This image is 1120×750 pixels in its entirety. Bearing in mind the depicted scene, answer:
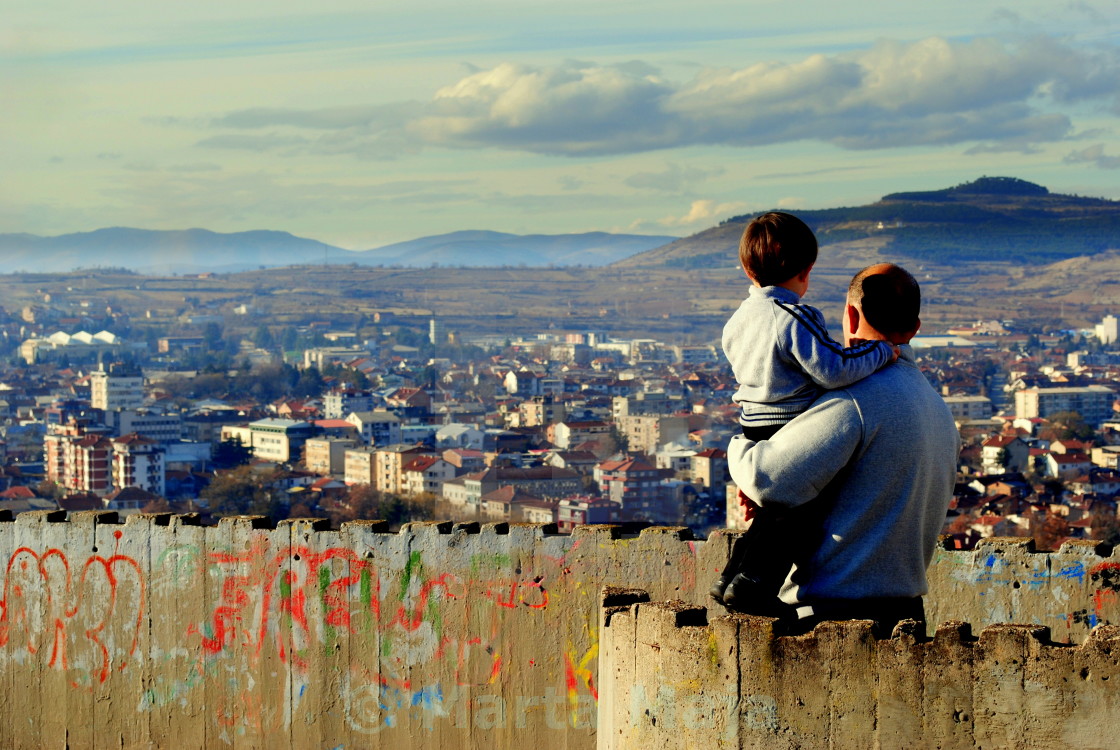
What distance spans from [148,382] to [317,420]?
17622mm

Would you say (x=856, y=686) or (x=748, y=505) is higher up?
(x=748, y=505)

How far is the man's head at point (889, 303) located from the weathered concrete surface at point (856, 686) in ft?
2.18

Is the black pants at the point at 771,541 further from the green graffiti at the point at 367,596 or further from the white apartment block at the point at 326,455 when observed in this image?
the white apartment block at the point at 326,455

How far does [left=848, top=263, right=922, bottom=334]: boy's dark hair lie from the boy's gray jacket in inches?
6.1

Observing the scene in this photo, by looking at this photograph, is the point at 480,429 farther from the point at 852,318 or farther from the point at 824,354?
the point at 824,354

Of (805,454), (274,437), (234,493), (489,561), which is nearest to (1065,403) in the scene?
(274,437)

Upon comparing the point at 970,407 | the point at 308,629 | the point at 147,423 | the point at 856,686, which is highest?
the point at 856,686

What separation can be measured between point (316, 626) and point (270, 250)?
183704mm

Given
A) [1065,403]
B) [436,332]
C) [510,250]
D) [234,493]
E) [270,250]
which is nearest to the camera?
[234,493]

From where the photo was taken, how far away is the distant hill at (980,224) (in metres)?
129

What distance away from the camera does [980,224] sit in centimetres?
13225

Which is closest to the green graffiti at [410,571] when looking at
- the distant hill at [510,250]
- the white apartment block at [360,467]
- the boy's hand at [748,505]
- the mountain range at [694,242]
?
the boy's hand at [748,505]

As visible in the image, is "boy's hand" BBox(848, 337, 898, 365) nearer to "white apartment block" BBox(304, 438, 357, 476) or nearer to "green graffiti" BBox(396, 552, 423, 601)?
"green graffiti" BBox(396, 552, 423, 601)

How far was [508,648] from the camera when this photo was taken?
289 inches
